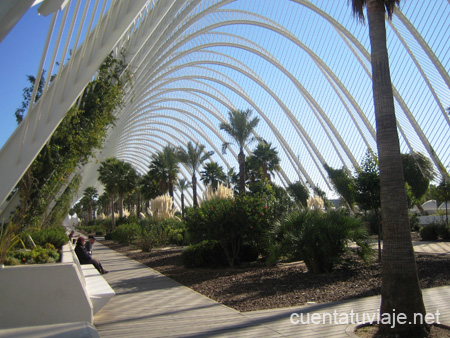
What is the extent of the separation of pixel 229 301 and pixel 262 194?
755 cm

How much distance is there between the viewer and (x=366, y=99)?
25391 millimetres

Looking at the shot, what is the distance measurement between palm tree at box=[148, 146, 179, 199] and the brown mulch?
33.3 m

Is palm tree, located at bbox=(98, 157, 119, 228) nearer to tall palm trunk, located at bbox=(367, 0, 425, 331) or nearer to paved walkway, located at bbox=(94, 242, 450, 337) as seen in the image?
paved walkway, located at bbox=(94, 242, 450, 337)

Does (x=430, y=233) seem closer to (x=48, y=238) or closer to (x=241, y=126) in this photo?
(x=241, y=126)

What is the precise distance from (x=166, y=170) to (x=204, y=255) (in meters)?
33.6

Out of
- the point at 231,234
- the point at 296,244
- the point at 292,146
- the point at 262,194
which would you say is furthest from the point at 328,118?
the point at 296,244

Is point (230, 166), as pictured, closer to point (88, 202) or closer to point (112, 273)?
point (112, 273)

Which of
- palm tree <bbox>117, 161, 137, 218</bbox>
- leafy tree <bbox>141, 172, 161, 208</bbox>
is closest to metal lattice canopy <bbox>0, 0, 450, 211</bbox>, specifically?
palm tree <bbox>117, 161, 137, 218</bbox>

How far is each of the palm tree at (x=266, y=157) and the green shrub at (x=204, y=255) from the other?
2433cm

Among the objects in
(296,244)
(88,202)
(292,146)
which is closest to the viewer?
(296,244)

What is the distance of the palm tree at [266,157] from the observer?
38.2m

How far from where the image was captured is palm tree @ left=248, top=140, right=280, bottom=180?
3819 centimetres

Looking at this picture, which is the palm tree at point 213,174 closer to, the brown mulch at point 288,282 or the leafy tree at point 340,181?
the leafy tree at point 340,181

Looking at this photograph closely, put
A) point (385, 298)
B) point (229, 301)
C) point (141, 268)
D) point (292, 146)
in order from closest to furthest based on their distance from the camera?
1. point (385, 298)
2. point (229, 301)
3. point (141, 268)
4. point (292, 146)
